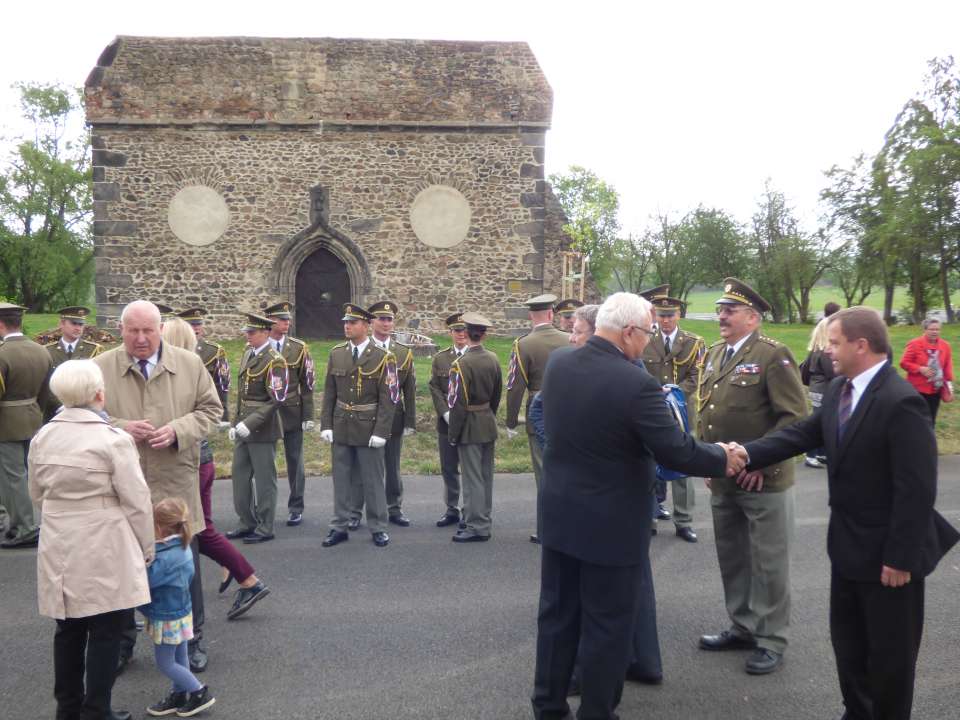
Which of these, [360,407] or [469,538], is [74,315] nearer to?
[360,407]

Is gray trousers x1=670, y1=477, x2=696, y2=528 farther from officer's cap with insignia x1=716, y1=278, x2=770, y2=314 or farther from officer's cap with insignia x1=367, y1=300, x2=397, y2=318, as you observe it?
officer's cap with insignia x1=367, y1=300, x2=397, y2=318

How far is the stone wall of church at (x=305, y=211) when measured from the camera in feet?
65.3

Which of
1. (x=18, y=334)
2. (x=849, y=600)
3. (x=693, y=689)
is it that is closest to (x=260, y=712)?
(x=693, y=689)

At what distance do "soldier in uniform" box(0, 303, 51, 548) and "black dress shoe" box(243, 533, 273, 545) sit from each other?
1.80 meters

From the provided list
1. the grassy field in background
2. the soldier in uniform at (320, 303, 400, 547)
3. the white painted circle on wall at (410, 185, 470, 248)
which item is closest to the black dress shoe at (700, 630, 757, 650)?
the soldier in uniform at (320, 303, 400, 547)

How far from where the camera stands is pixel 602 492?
3.75 metres

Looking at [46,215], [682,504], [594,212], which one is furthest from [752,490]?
[594,212]

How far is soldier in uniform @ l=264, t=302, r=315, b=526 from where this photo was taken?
7680 mm

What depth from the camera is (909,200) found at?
31.3 metres

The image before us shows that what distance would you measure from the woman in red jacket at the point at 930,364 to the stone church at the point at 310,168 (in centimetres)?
1102

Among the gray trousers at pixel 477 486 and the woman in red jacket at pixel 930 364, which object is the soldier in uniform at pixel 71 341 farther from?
the woman in red jacket at pixel 930 364

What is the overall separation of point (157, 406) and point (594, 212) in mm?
67075

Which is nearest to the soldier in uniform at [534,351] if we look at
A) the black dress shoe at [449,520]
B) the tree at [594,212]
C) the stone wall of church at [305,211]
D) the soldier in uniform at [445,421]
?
the soldier in uniform at [445,421]

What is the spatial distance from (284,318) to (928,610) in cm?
595
